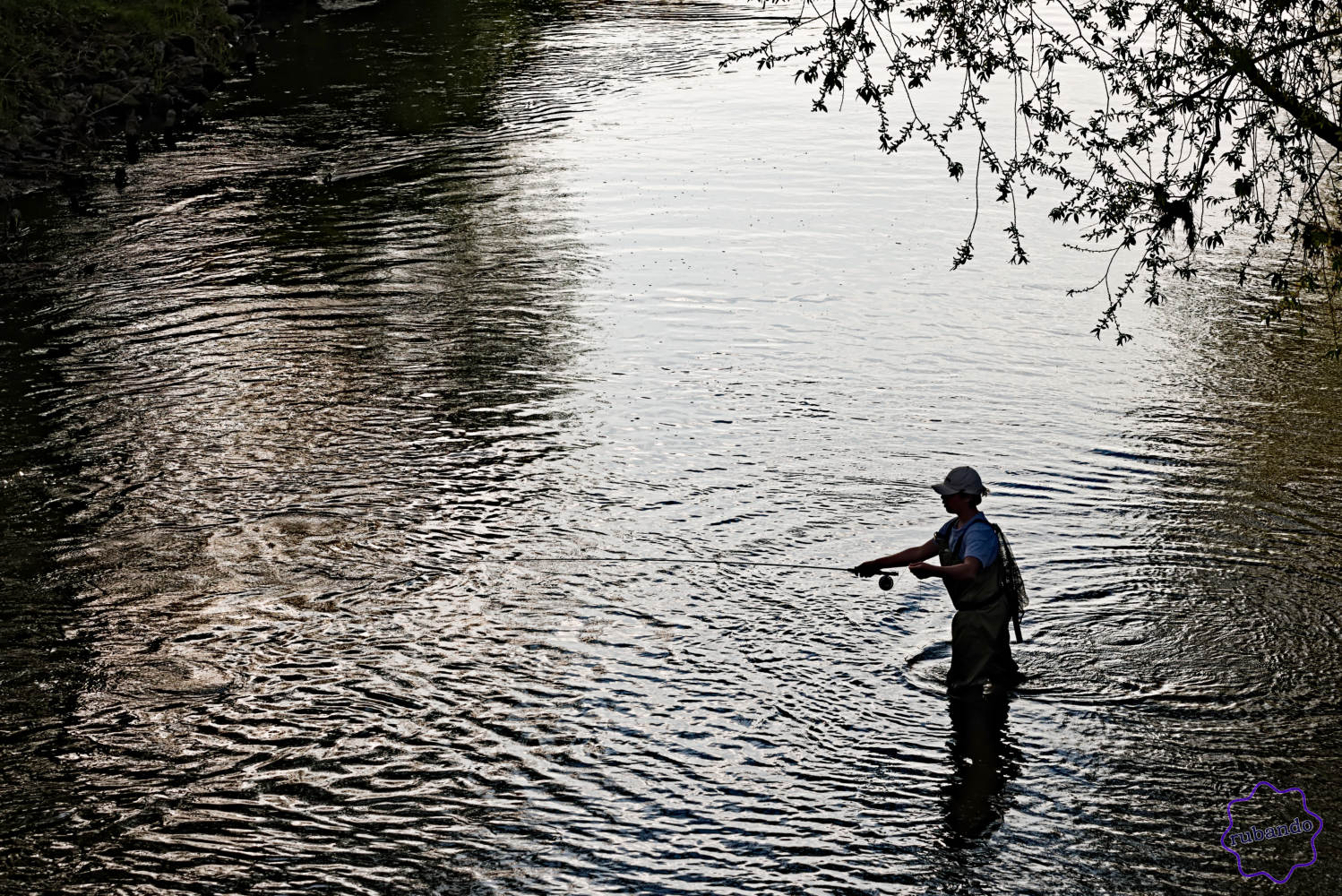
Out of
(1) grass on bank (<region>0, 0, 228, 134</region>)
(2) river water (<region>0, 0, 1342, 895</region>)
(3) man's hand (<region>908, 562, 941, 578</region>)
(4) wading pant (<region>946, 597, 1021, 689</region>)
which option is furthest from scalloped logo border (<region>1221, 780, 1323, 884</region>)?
(1) grass on bank (<region>0, 0, 228, 134</region>)

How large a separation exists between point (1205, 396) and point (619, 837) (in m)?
10.9

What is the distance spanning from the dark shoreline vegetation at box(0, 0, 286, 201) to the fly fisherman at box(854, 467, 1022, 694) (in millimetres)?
19514

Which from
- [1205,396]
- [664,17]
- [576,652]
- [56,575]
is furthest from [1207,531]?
[664,17]

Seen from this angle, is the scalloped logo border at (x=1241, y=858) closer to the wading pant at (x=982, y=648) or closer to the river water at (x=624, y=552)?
the river water at (x=624, y=552)

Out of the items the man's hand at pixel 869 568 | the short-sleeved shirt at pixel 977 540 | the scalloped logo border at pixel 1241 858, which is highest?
the short-sleeved shirt at pixel 977 540

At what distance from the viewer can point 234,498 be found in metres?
13.9

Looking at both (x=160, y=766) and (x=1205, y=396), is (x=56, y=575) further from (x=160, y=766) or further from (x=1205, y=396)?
(x=1205, y=396)

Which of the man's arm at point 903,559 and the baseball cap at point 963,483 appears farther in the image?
the man's arm at point 903,559

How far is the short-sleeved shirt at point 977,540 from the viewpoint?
963cm

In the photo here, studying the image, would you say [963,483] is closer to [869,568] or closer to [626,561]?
[869,568]

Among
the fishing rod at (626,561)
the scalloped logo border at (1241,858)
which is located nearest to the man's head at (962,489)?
the scalloped logo border at (1241,858)

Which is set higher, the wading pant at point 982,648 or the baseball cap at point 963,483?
the baseball cap at point 963,483

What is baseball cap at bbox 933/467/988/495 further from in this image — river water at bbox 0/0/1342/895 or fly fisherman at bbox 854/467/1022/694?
river water at bbox 0/0/1342/895

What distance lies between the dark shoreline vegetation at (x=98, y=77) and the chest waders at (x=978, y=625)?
19693mm
